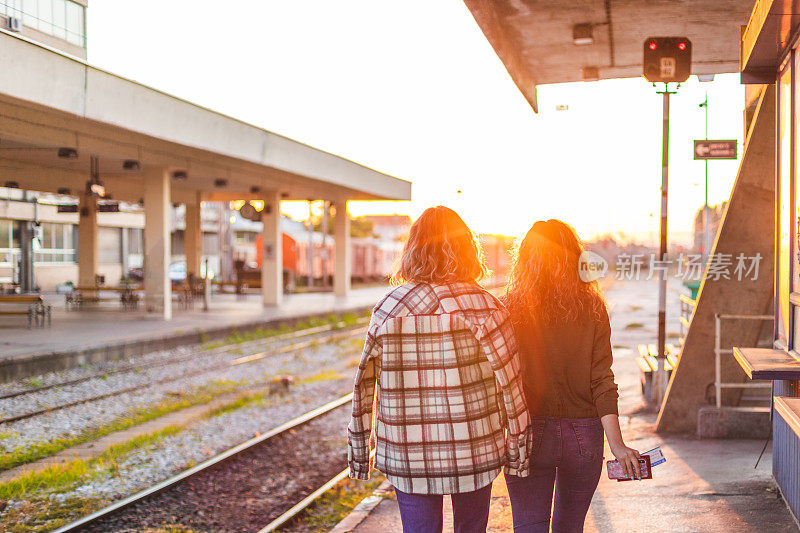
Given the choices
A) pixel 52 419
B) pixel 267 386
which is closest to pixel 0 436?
pixel 52 419

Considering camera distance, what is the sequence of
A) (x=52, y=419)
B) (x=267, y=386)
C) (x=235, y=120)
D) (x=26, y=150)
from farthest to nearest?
(x=235, y=120)
(x=26, y=150)
(x=267, y=386)
(x=52, y=419)

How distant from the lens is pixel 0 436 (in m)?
8.65

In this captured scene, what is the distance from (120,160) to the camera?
19.5 m

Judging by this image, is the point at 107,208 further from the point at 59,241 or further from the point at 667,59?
the point at 59,241

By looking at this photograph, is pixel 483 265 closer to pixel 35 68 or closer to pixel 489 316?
pixel 489 316

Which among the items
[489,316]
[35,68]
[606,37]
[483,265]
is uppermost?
[35,68]

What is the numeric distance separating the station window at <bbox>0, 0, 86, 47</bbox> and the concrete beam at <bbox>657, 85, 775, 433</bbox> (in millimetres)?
10682

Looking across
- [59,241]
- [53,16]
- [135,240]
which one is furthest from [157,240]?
[135,240]

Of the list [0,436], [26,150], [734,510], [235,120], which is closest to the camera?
[734,510]

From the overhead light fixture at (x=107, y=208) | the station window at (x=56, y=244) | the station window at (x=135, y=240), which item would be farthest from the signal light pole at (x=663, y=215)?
the station window at (x=135, y=240)

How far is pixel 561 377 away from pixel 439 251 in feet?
2.22

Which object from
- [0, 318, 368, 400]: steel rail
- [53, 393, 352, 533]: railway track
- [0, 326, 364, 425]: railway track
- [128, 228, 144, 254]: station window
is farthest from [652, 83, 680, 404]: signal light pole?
[128, 228, 144, 254]: station window

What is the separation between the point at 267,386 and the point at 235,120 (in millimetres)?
8960

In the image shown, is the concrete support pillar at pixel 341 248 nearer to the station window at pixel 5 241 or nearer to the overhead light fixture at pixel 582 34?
the station window at pixel 5 241
